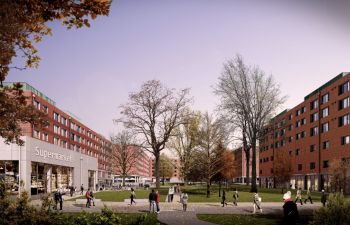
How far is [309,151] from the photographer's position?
7012 centimetres

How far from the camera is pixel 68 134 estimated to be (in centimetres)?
8238

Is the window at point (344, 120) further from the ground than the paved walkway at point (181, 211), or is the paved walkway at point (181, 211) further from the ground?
the window at point (344, 120)

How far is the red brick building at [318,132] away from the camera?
56.4 m

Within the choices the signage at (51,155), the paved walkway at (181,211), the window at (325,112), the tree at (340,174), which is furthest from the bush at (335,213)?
the window at (325,112)

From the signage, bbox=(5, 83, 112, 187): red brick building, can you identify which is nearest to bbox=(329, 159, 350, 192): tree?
the signage

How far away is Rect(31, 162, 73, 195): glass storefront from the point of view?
1694 inches

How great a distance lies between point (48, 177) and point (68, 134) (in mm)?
35773

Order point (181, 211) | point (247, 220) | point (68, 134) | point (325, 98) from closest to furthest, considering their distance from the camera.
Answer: point (247, 220) → point (181, 211) → point (325, 98) → point (68, 134)

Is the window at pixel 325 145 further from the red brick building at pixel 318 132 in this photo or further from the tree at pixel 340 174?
the tree at pixel 340 174

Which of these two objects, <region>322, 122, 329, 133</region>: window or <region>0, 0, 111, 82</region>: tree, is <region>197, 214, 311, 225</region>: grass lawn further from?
<region>322, 122, 329, 133</region>: window

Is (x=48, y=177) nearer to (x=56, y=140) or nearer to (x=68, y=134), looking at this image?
(x=56, y=140)

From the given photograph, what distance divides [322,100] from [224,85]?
822 inches

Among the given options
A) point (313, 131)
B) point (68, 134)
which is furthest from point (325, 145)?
point (68, 134)

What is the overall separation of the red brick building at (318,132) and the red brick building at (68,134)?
35.0 meters
